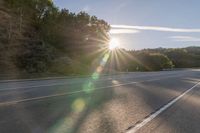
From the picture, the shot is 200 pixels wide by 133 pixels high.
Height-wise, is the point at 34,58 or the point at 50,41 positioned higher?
the point at 50,41

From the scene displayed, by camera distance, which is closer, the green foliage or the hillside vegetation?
the green foliage

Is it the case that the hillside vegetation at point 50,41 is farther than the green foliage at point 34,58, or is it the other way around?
the hillside vegetation at point 50,41

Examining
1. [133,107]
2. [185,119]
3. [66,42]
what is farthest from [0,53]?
[185,119]

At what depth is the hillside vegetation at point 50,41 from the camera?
36906 millimetres

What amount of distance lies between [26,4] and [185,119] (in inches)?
1661

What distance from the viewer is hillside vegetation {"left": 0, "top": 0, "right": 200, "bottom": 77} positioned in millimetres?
36906

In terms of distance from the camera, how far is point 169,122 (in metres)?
8.71

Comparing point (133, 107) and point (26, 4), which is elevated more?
point (26, 4)

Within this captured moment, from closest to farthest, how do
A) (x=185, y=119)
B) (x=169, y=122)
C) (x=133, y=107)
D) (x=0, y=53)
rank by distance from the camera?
1. (x=169, y=122)
2. (x=185, y=119)
3. (x=133, y=107)
4. (x=0, y=53)

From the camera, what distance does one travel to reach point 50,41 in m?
53.3

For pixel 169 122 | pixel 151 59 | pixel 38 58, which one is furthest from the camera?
pixel 151 59

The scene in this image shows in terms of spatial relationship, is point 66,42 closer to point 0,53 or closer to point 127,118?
point 0,53

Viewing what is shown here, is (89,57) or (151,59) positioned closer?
(89,57)

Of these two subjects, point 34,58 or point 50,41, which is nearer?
point 34,58
